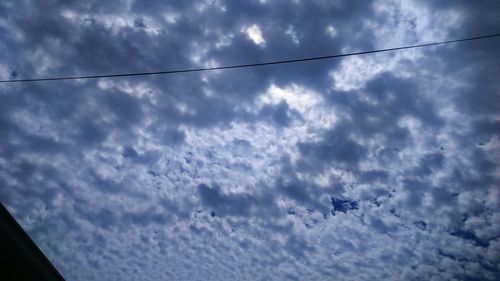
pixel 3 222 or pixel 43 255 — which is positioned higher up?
pixel 3 222

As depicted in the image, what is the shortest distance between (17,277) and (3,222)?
2.51m

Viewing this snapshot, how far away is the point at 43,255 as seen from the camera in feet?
28.8

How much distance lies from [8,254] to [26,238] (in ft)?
2.07

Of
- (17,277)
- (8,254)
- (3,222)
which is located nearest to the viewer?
(3,222)

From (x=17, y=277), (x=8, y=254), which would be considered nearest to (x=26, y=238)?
(x=8, y=254)

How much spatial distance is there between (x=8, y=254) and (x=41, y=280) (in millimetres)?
1473

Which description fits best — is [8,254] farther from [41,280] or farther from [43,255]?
[41,280]

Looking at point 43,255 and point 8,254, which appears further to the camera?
point 43,255

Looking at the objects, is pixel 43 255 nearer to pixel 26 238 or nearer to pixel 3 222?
pixel 26 238

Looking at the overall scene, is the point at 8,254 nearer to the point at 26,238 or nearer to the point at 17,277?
the point at 26,238

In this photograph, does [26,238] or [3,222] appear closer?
[3,222]

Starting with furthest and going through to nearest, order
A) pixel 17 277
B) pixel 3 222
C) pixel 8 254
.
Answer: pixel 17 277
pixel 8 254
pixel 3 222

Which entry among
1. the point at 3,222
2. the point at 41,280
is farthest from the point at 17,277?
the point at 3,222

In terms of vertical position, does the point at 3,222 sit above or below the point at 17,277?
above
